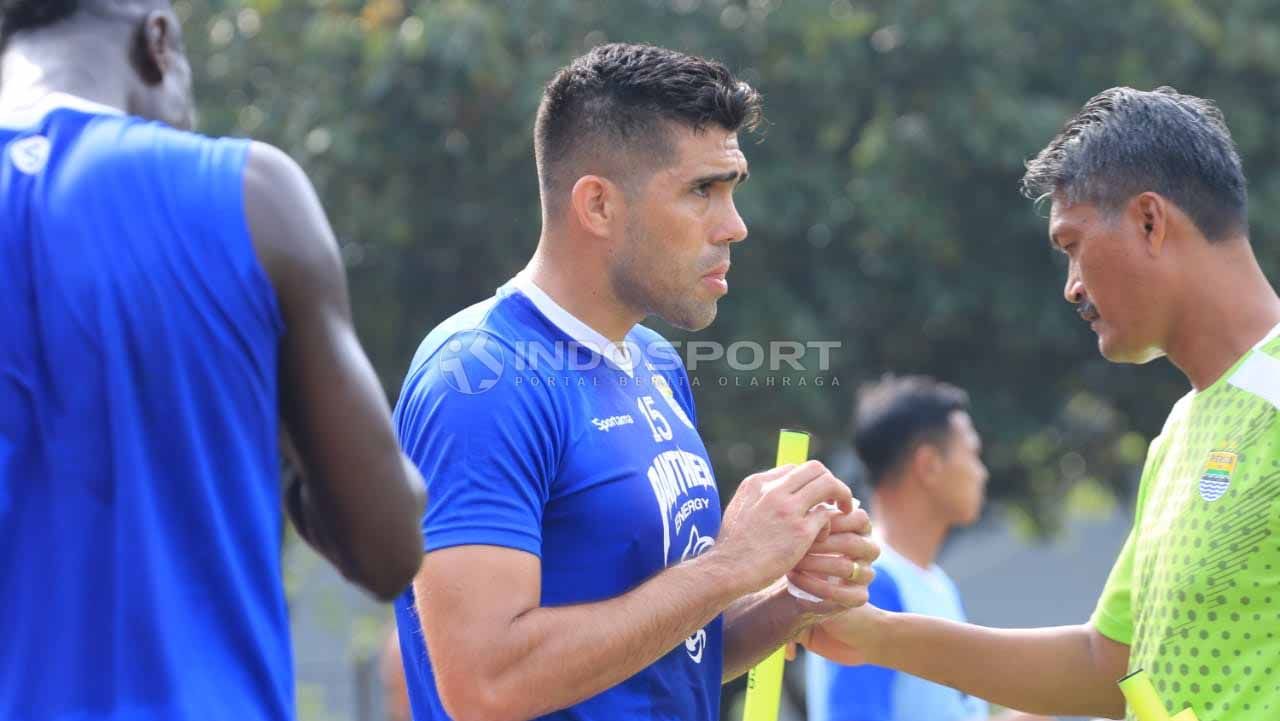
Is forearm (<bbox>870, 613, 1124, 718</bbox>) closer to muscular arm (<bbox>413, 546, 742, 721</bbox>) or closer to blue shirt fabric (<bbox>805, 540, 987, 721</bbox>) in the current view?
muscular arm (<bbox>413, 546, 742, 721</bbox>)

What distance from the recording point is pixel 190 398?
213cm

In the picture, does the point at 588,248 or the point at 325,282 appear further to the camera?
the point at 588,248

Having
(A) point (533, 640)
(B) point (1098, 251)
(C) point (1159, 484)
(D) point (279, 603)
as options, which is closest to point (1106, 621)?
(C) point (1159, 484)

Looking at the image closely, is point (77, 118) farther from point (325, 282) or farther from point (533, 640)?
point (533, 640)

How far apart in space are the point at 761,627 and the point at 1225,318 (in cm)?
120

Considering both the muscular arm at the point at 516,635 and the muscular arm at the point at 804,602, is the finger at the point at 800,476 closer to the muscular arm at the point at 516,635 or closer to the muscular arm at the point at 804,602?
the muscular arm at the point at 804,602

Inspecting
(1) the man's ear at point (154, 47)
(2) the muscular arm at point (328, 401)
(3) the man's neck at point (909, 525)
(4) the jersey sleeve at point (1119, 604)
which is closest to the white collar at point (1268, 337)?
(4) the jersey sleeve at point (1119, 604)

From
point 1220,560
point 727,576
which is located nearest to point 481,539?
point 727,576

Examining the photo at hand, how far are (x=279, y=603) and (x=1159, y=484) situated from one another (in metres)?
Result: 1.95

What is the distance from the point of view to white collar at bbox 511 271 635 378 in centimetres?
341

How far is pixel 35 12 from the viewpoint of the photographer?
2.26 m

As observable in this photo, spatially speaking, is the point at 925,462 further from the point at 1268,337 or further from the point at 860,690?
the point at 1268,337

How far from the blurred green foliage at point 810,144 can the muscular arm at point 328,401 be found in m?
7.16

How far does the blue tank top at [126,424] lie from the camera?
2082 mm
